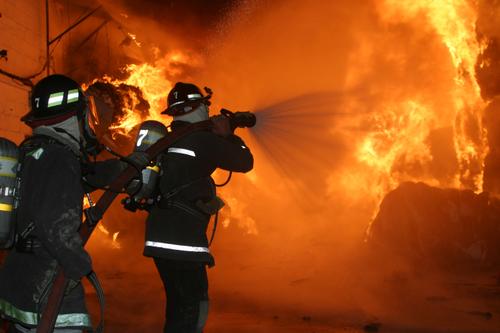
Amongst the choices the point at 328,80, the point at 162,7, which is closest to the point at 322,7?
the point at 328,80

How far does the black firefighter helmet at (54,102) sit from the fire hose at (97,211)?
0.46 metres

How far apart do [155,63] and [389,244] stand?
963 centimetres

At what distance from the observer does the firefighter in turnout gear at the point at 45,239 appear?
2107 millimetres

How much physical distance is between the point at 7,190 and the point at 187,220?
1.17 m

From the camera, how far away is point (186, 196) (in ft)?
10.0

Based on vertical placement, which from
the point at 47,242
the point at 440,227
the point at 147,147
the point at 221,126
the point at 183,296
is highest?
the point at 440,227

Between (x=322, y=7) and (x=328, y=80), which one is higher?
(x=322, y=7)

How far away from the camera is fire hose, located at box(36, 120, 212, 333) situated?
6.86 ft

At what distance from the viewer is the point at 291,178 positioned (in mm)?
17531

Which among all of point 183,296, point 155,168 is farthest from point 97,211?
point 183,296

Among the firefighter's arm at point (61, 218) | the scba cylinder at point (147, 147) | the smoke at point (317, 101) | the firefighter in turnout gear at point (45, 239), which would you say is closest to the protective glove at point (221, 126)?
the scba cylinder at point (147, 147)

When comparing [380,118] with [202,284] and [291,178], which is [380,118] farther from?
[202,284]

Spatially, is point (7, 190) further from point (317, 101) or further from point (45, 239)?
point (317, 101)

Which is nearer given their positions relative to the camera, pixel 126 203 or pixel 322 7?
pixel 126 203
